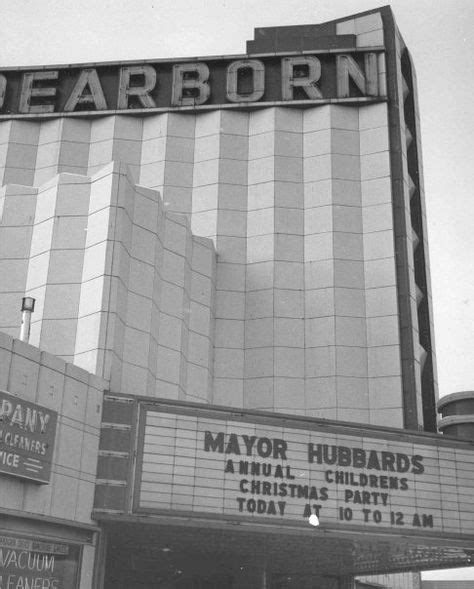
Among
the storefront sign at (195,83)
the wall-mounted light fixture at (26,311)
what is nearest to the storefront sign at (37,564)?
the wall-mounted light fixture at (26,311)

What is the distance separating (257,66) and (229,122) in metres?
2.52

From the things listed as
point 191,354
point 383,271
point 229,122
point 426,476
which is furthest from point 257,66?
point 426,476

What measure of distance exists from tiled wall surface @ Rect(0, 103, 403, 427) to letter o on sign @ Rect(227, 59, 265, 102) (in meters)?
0.65

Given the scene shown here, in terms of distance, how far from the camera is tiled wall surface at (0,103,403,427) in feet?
66.8

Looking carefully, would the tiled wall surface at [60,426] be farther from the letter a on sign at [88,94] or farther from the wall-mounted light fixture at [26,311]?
the letter a on sign at [88,94]

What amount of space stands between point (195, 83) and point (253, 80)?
2.11 meters

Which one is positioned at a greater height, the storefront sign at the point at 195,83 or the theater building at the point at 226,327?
the storefront sign at the point at 195,83

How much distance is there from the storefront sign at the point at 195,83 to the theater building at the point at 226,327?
2.9 inches

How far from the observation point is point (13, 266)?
71.4ft

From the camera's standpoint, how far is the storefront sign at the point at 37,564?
1424cm

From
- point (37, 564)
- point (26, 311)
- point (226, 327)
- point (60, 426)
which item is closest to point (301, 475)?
point (60, 426)

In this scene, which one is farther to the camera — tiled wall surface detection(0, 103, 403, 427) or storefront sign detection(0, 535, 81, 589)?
tiled wall surface detection(0, 103, 403, 427)

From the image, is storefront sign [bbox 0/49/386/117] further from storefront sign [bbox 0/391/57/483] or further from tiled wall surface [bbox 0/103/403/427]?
storefront sign [bbox 0/391/57/483]

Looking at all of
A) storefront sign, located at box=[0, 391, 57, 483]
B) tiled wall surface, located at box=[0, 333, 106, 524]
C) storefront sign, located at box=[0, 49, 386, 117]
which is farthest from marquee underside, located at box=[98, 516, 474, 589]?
storefront sign, located at box=[0, 49, 386, 117]
